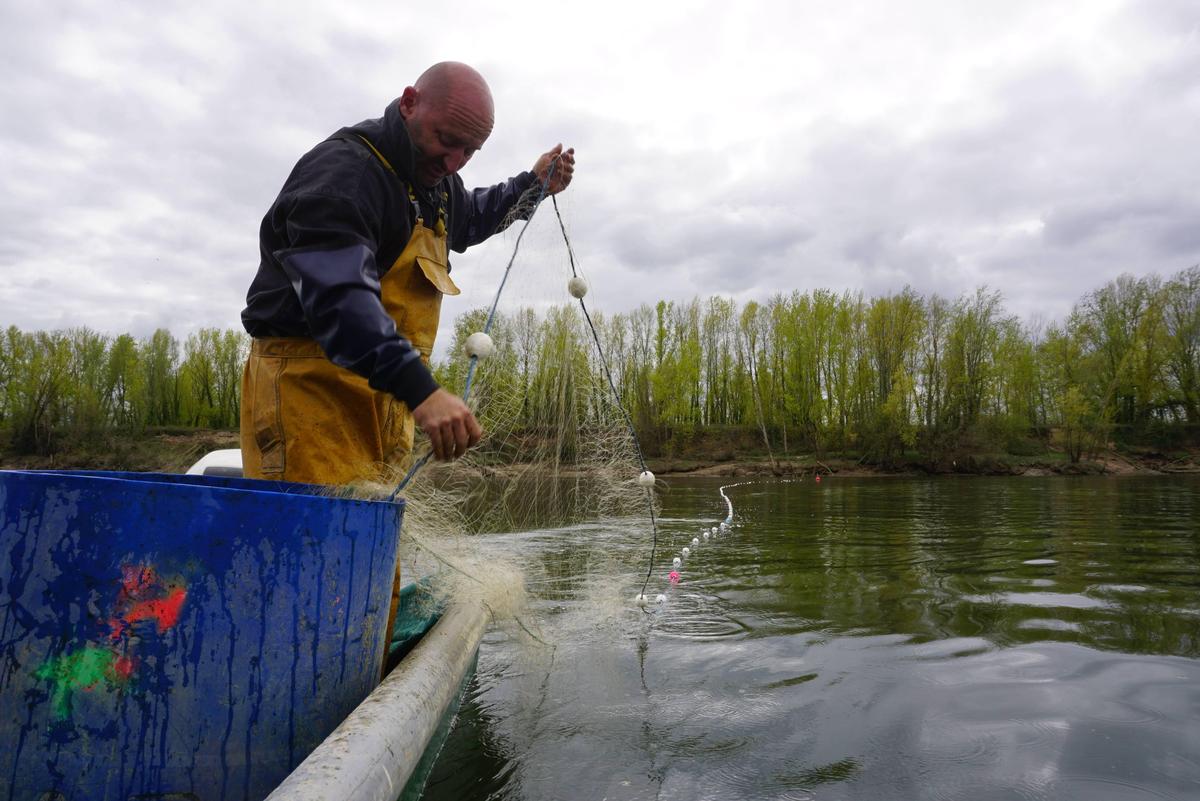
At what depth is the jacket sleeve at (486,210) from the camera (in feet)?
11.3

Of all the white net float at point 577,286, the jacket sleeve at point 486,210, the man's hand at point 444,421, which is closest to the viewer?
the man's hand at point 444,421

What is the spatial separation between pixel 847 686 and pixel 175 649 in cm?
297

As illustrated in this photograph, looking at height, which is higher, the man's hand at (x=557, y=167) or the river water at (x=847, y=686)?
the man's hand at (x=557, y=167)

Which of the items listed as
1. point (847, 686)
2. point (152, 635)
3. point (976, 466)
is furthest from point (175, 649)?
point (976, 466)

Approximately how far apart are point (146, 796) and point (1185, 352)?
56.5 m

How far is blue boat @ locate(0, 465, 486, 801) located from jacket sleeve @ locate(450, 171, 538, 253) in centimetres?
208

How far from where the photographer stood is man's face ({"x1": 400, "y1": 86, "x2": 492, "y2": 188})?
2.35 meters

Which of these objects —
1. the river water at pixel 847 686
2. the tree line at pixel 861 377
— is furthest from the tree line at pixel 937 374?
the river water at pixel 847 686

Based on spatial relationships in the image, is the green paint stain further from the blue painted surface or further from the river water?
the river water

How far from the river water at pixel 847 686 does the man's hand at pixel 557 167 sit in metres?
2.49

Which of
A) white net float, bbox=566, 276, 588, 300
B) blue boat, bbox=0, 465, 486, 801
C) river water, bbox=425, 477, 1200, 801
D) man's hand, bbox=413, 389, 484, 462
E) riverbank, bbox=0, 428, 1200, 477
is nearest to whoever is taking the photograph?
blue boat, bbox=0, 465, 486, 801

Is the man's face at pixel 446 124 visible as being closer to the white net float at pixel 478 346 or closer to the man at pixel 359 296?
the man at pixel 359 296

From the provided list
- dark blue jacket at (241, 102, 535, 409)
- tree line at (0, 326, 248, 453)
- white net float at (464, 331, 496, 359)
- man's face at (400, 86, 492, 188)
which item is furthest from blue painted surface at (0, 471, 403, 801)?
tree line at (0, 326, 248, 453)

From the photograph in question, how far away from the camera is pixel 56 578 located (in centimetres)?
140
